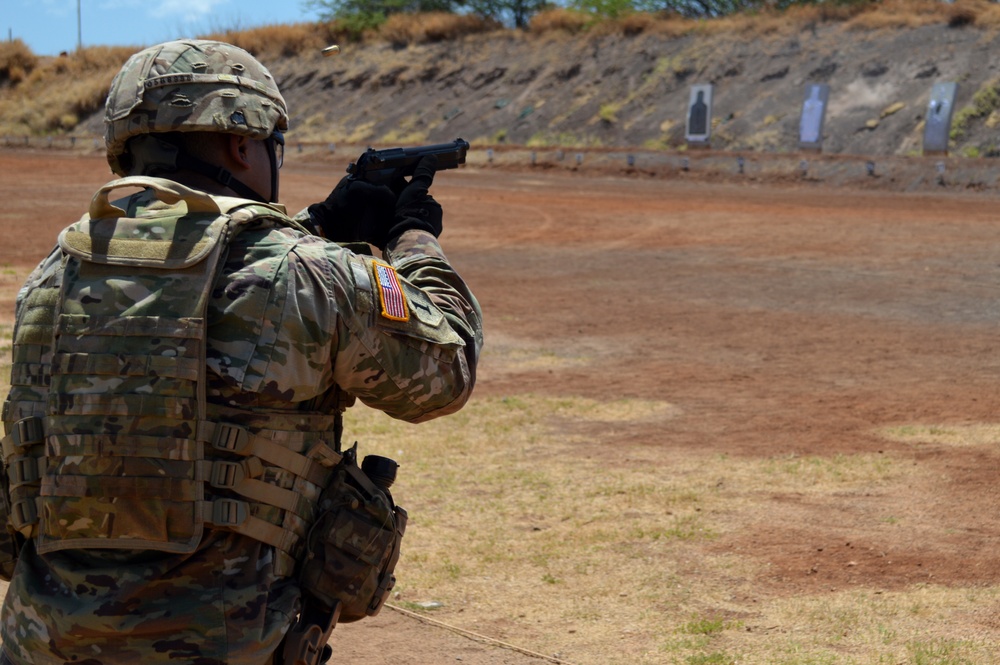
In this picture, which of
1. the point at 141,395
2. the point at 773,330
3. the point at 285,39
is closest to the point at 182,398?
the point at 141,395

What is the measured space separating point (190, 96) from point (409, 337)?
0.66 meters

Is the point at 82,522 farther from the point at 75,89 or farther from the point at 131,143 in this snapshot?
the point at 75,89

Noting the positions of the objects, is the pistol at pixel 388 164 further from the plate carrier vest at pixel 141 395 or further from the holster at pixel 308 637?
the holster at pixel 308 637

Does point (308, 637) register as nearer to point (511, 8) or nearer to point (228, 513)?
point (228, 513)

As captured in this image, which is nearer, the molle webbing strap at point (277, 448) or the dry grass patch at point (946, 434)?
the molle webbing strap at point (277, 448)

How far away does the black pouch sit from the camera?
7.67ft

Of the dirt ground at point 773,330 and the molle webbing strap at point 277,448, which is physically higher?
the molle webbing strap at point 277,448

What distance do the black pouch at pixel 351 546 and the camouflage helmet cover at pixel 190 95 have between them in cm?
73

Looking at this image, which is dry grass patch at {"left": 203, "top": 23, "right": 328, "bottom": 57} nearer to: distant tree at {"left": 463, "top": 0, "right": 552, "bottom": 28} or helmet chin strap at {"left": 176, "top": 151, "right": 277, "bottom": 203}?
distant tree at {"left": 463, "top": 0, "right": 552, "bottom": 28}

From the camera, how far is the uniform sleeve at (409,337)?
2.26 m

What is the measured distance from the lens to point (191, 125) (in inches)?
91.3

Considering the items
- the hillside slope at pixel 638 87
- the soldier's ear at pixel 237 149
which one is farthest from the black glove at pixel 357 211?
the hillside slope at pixel 638 87

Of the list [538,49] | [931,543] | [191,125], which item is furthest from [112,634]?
[538,49]

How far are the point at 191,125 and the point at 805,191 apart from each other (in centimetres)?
2392
